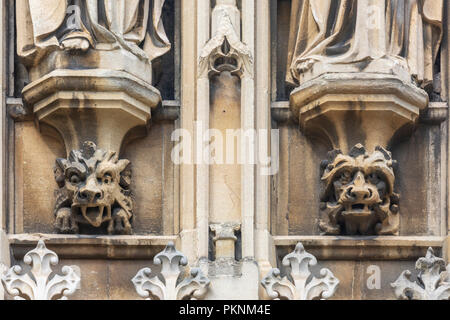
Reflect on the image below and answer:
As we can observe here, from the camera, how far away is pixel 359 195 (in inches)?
976

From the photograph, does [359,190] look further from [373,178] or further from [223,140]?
[223,140]

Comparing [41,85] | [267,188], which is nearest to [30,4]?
[41,85]

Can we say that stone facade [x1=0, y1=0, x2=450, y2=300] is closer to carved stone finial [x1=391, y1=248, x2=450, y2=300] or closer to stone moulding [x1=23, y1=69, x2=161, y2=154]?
stone moulding [x1=23, y1=69, x2=161, y2=154]

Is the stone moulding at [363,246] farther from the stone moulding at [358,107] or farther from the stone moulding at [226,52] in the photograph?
the stone moulding at [226,52]

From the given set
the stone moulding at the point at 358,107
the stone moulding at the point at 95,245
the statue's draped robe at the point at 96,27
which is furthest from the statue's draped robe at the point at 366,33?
the stone moulding at the point at 95,245

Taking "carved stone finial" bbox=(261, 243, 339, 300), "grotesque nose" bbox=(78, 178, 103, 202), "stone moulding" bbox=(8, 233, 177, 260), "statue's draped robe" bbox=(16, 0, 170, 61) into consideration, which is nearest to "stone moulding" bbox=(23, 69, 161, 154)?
"statue's draped robe" bbox=(16, 0, 170, 61)

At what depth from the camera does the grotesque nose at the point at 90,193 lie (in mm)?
24734

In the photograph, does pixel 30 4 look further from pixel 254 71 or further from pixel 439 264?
pixel 439 264

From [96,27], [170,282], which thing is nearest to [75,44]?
[96,27]

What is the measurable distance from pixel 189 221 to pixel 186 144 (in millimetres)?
617

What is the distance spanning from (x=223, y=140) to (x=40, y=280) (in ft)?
6.09

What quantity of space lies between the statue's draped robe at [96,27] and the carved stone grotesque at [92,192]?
78 centimetres

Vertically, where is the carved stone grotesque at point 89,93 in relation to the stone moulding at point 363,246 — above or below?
above

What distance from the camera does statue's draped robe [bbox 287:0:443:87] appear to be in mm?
25016
